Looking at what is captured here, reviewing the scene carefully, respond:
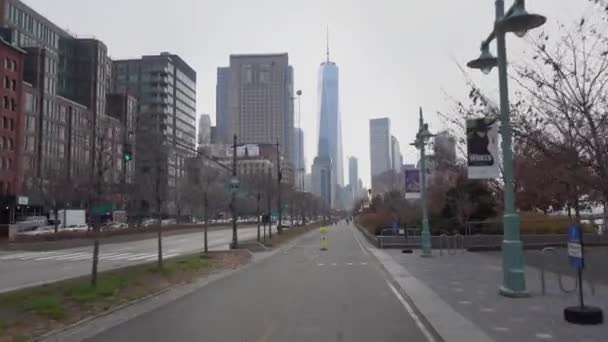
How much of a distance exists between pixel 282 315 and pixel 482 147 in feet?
22.0

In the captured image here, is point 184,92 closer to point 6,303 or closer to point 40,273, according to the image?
point 40,273

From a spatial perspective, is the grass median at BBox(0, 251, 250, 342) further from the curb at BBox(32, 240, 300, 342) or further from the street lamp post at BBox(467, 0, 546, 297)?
the street lamp post at BBox(467, 0, 546, 297)

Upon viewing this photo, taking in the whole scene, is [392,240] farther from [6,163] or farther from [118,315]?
[6,163]

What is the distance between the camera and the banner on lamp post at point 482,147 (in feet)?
44.7

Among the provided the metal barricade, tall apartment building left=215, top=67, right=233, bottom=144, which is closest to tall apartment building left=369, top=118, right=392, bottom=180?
tall apartment building left=215, top=67, right=233, bottom=144

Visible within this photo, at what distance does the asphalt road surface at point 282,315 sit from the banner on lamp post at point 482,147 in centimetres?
374

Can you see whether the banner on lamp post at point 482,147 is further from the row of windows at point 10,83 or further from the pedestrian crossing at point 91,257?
Result: the row of windows at point 10,83

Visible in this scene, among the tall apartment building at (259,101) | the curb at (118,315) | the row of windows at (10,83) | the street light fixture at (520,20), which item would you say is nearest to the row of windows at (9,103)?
the row of windows at (10,83)

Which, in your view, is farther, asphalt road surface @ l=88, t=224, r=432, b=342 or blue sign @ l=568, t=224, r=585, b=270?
blue sign @ l=568, t=224, r=585, b=270

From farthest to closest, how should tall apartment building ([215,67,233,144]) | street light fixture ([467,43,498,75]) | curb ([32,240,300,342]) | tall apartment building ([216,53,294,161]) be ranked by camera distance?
tall apartment building ([215,67,233,144]) < tall apartment building ([216,53,294,161]) < street light fixture ([467,43,498,75]) < curb ([32,240,300,342])

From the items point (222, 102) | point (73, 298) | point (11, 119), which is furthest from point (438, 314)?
point (222, 102)

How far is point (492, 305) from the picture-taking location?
11477 mm

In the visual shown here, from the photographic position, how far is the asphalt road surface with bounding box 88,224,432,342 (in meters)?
8.85

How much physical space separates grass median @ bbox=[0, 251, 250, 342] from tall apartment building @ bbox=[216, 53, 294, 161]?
57036mm
